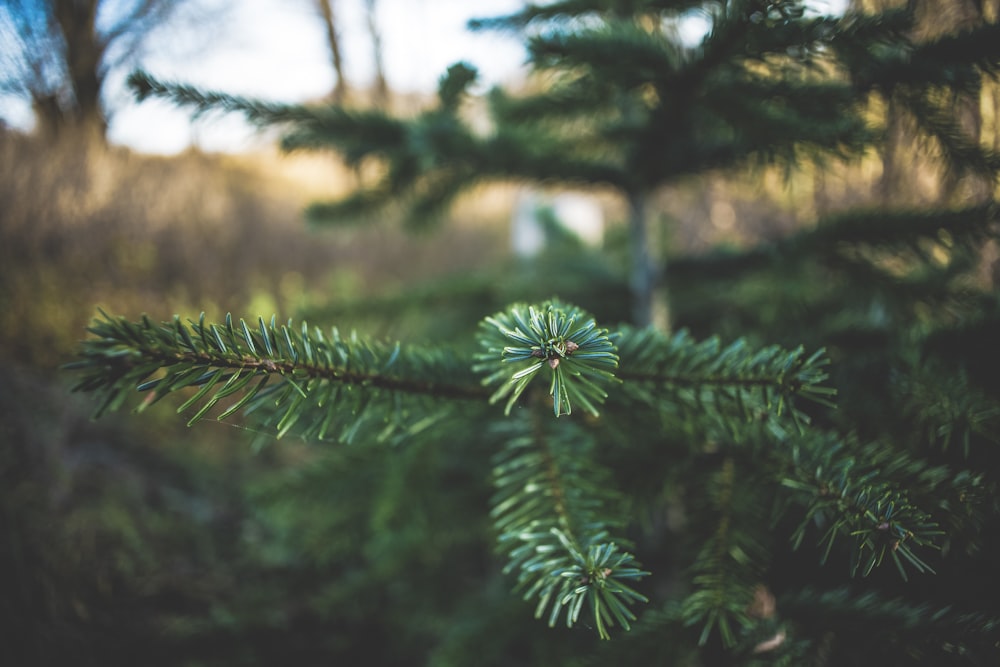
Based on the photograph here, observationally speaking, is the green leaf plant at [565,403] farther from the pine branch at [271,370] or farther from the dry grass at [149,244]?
the dry grass at [149,244]

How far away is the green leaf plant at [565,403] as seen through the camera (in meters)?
0.36

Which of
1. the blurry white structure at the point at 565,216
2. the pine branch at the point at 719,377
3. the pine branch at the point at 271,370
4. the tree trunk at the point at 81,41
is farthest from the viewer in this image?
the blurry white structure at the point at 565,216

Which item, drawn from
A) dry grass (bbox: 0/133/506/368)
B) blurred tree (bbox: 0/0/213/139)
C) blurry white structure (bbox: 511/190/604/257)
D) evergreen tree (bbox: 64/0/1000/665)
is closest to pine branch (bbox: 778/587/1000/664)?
evergreen tree (bbox: 64/0/1000/665)

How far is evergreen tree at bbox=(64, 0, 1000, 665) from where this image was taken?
1.34 ft

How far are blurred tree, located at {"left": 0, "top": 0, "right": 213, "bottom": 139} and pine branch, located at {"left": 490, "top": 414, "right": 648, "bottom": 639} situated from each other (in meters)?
1.26

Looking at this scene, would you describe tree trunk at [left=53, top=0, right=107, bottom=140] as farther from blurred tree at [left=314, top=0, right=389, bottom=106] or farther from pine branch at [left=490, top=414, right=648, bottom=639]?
blurred tree at [left=314, top=0, right=389, bottom=106]

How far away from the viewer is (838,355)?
0.91 m

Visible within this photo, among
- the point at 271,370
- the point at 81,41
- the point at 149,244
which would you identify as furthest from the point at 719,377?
the point at 149,244

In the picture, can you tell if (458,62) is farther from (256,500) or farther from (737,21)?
(256,500)

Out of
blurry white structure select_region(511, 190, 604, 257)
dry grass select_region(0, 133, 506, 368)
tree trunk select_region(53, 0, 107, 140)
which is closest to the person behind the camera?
tree trunk select_region(53, 0, 107, 140)

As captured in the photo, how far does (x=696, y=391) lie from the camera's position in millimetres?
505

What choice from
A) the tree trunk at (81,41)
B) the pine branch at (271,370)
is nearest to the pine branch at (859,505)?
the pine branch at (271,370)

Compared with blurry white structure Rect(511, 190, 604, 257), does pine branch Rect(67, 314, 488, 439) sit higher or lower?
lower

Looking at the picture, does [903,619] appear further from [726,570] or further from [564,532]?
[564,532]
